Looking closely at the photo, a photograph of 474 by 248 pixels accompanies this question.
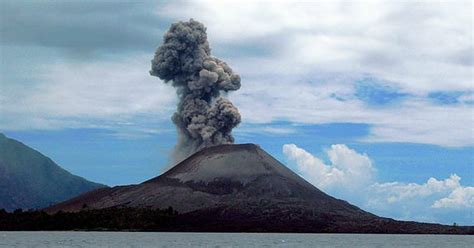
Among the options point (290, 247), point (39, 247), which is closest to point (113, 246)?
point (39, 247)

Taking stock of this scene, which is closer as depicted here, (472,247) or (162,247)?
(162,247)

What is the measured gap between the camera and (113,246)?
14488cm

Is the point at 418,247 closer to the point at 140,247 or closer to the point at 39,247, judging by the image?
the point at 140,247

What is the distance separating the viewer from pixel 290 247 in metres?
154

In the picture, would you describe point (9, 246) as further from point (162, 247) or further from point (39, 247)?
point (162, 247)

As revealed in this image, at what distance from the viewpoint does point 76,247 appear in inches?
5344

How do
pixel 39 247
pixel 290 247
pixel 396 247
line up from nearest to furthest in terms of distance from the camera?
pixel 39 247, pixel 290 247, pixel 396 247

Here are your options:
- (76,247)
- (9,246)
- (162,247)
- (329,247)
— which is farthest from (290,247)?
(9,246)

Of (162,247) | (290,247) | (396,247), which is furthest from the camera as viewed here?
(396,247)

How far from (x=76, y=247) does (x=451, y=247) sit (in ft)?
280

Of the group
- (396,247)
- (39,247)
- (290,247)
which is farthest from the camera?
(396,247)

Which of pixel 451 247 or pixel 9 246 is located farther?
pixel 451 247

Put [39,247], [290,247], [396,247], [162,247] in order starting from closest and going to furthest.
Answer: [39,247], [162,247], [290,247], [396,247]

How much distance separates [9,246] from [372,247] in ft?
227
